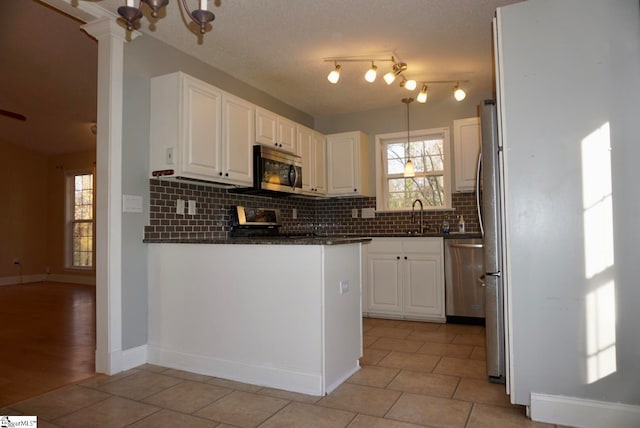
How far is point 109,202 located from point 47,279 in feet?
23.2

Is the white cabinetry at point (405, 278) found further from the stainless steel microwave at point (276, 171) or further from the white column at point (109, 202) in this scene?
the white column at point (109, 202)

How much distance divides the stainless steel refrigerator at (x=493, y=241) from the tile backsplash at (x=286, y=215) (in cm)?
237

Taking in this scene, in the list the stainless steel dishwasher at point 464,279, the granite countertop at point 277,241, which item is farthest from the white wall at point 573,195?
the stainless steel dishwasher at point 464,279

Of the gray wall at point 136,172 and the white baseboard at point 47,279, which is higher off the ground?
the gray wall at point 136,172

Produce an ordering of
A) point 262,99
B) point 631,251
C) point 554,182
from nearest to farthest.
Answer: point 631,251 → point 554,182 → point 262,99

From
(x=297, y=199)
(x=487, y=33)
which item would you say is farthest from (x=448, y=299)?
(x=487, y=33)

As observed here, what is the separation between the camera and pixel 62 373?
113 inches

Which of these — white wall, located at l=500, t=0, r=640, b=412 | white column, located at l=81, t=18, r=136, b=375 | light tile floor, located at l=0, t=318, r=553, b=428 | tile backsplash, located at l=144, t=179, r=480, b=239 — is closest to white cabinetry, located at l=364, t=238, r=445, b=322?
tile backsplash, located at l=144, t=179, r=480, b=239

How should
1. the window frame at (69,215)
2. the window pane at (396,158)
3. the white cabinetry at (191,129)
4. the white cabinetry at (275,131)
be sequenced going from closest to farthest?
the white cabinetry at (191,129) → the white cabinetry at (275,131) → the window pane at (396,158) → the window frame at (69,215)

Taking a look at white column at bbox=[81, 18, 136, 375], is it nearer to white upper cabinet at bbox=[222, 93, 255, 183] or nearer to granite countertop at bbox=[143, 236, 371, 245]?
granite countertop at bbox=[143, 236, 371, 245]

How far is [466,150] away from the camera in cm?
468

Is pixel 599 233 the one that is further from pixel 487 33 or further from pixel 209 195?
pixel 209 195

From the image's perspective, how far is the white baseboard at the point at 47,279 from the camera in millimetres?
7887

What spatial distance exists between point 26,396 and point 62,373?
42cm
